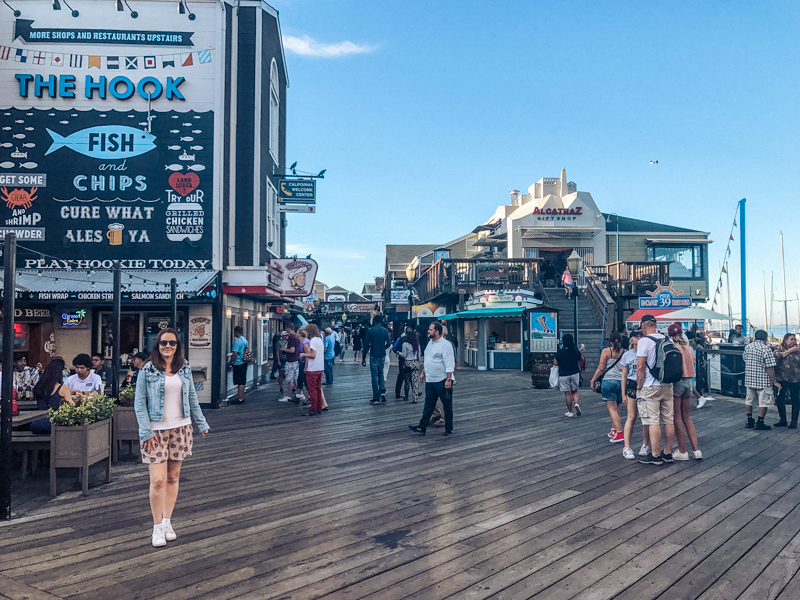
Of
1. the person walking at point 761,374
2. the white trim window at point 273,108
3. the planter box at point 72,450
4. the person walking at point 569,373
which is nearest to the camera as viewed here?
the planter box at point 72,450

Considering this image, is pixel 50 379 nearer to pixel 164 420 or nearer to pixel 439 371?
pixel 164 420

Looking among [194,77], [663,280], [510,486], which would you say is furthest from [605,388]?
[663,280]

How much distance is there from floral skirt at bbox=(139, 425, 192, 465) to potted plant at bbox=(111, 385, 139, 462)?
9.14 feet

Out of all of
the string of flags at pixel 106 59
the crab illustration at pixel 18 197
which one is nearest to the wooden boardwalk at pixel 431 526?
the crab illustration at pixel 18 197

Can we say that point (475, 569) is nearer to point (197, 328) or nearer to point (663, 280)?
point (197, 328)

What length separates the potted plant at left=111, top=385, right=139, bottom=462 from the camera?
727 cm

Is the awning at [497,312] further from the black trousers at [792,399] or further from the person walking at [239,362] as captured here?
the black trousers at [792,399]

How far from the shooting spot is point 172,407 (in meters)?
4.75

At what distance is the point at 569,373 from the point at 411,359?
3746 mm

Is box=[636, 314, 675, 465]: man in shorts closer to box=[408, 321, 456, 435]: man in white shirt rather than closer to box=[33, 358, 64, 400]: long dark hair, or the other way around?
box=[408, 321, 456, 435]: man in white shirt

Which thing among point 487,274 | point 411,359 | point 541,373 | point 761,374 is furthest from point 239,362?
point 487,274

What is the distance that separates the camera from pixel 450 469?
7035 mm

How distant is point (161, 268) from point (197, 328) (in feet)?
5.15

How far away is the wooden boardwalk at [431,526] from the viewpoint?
3883mm
